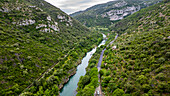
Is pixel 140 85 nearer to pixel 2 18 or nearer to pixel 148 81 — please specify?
pixel 148 81

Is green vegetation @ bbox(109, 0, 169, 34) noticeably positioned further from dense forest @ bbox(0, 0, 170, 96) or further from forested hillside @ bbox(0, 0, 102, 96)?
forested hillside @ bbox(0, 0, 102, 96)

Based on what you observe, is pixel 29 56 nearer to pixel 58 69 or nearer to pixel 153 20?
pixel 58 69

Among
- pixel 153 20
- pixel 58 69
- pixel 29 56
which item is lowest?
pixel 58 69

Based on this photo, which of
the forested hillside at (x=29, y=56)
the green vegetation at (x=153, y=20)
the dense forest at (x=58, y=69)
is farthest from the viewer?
the green vegetation at (x=153, y=20)

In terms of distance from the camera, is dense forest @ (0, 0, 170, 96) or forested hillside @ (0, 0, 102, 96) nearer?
dense forest @ (0, 0, 170, 96)

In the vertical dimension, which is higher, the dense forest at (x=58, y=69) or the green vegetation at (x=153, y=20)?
the green vegetation at (x=153, y=20)

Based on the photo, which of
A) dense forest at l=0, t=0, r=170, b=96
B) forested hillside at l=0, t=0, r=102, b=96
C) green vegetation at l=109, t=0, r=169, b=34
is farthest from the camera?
green vegetation at l=109, t=0, r=169, b=34

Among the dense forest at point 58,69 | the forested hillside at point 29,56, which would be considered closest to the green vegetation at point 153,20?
the dense forest at point 58,69

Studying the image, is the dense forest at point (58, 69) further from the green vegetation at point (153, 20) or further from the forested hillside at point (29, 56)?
the green vegetation at point (153, 20)

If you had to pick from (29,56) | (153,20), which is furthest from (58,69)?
(153,20)

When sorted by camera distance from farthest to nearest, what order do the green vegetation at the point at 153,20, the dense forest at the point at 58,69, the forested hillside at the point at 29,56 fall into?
1. the green vegetation at the point at 153,20
2. the forested hillside at the point at 29,56
3. the dense forest at the point at 58,69

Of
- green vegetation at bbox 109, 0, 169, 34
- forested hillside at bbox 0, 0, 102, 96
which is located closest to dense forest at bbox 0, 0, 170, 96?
forested hillside at bbox 0, 0, 102, 96

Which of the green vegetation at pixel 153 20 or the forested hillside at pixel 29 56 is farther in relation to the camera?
the green vegetation at pixel 153 20
